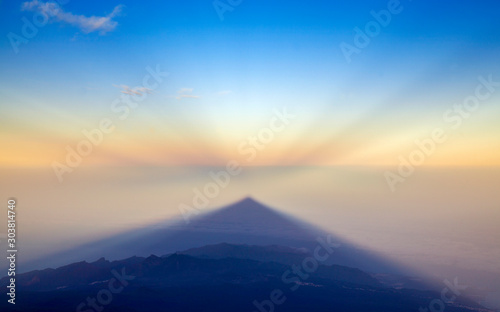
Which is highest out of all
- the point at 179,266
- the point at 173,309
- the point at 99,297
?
the point at 179,266

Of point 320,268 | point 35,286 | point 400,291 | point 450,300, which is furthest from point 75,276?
point 450,300

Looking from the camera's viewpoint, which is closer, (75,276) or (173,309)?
(173,309)

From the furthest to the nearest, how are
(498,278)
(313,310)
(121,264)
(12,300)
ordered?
(498,278), (121,264), (313,310), (12,300)

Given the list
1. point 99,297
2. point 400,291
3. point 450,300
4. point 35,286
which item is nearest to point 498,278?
point 450,300

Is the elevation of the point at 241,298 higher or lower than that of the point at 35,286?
lower

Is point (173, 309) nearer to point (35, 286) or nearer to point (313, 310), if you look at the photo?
point (313, 310)

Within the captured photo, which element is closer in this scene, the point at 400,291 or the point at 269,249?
the point at 400,291

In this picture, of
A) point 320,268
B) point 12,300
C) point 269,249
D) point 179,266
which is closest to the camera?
point 12,300

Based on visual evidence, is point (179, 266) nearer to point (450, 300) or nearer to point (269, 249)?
point (269, 249)

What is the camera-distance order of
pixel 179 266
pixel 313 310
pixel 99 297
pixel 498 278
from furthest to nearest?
pixel 498 278 → pixel 179 266 → pixel 313 310 → pixel 99 297
